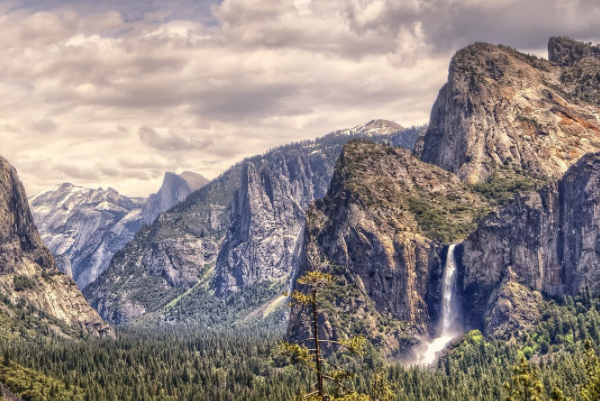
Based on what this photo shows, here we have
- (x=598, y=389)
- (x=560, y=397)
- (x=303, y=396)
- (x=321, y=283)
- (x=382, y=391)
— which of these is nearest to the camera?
(x=303, y=396)

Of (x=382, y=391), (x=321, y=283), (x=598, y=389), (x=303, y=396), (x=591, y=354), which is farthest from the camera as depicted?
(x=382, y=391)

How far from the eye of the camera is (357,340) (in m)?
71.6

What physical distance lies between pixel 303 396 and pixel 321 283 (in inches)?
438

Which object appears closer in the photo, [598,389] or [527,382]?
[527,382]

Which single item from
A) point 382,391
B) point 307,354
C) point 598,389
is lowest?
point 382,391

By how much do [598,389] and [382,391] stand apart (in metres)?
81.8

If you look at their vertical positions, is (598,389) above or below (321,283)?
below

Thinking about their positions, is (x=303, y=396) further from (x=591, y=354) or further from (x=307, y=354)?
(x=591, y=354)

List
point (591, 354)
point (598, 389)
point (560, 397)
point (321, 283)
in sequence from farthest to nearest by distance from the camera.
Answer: point (591, 354) < point (598, 389) < point (560, 397) < point (321, 283)

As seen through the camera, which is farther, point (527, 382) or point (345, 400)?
point (527, 382)

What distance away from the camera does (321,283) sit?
76062mm

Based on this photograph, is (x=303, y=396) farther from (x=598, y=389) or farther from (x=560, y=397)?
(x=598, y=389)

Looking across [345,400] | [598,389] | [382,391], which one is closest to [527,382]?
[598,389]

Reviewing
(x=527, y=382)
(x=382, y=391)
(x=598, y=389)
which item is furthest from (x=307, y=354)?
(x=382, y=391)
